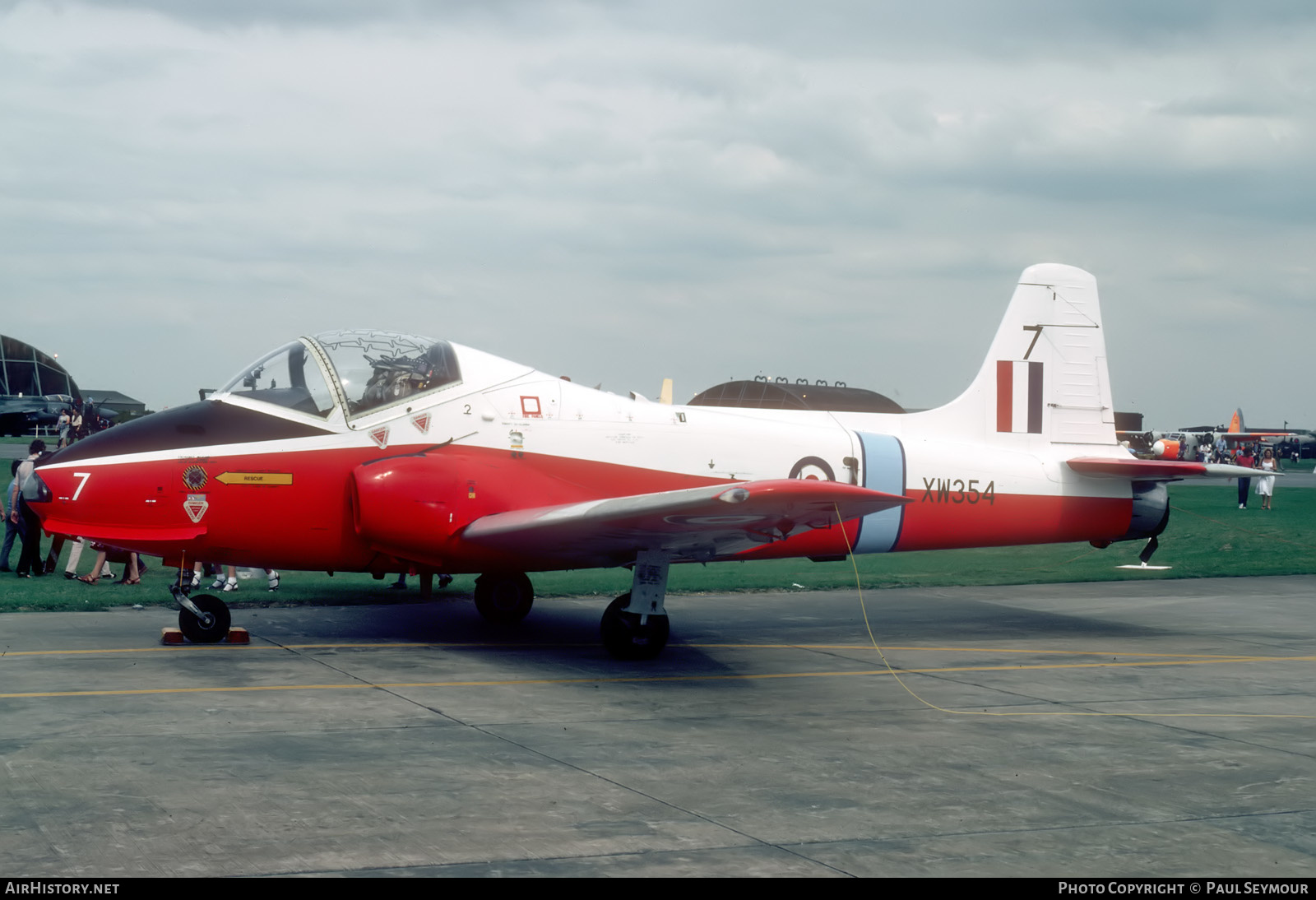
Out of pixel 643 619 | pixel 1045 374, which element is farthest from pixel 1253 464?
pixel 643 619

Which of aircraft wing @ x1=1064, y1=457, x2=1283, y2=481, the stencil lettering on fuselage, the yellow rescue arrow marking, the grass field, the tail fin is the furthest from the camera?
the grass field

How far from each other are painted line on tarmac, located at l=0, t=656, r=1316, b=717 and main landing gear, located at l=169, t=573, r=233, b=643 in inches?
82.8

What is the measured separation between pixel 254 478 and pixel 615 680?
12.7 feet

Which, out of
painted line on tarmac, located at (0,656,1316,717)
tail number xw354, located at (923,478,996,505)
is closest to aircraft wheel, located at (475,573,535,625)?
painted line on tarmac, located at (0,656,1316,717)

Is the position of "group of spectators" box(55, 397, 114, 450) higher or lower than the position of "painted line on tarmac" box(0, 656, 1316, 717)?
higher

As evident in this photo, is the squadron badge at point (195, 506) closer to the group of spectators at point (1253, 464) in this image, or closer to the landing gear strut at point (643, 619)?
the landing gear strut at point (643, 619)

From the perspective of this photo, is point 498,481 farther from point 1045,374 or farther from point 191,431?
point 1045,374

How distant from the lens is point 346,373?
10.9 metres

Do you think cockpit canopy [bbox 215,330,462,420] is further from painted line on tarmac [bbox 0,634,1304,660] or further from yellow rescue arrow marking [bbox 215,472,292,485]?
painted line on tarmac [bbox 0,634,1304,660]

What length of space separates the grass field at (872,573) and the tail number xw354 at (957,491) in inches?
171

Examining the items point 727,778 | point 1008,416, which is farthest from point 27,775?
point 1008,416

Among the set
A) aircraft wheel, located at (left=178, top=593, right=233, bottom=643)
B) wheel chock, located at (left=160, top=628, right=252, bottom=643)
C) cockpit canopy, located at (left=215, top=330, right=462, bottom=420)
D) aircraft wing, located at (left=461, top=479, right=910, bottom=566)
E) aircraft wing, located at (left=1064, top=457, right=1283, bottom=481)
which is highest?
cockpit canopy, located at (left=215, top=330, right=462, bottom=420)

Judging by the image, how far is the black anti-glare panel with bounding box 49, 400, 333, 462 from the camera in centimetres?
1025
